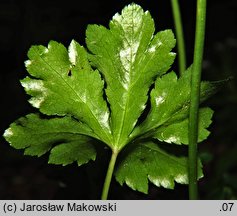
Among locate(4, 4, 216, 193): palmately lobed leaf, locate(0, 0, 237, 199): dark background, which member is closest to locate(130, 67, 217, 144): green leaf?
locate(4, 4, 216, 193): palmately lobed leaf

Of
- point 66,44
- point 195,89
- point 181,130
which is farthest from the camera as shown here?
point 66,44

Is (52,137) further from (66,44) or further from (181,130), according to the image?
(66,44)

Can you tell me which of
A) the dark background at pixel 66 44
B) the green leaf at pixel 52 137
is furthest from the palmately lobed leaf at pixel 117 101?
the dark background at pixel 66 44

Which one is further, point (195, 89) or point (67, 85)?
point (67, 85)

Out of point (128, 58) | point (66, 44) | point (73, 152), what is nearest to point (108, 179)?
point (73, 152)

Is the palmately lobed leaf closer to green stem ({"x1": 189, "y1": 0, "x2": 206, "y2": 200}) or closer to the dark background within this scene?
green stem ({"x1": 189, "y1": 0, "x2": 206, "y2": 200})
